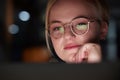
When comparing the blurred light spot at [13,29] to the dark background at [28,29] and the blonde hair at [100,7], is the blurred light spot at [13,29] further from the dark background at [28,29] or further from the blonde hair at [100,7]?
the blonde hair at [100,7]

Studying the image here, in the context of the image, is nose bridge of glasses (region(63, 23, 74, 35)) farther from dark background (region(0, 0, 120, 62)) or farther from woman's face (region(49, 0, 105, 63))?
dark background (region(0, 0, 120, 62))

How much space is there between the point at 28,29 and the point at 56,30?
178 mm

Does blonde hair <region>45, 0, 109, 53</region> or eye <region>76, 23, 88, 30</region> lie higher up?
blonde hair <region>45, 0, 109, 53</region>

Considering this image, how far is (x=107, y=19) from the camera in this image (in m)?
0.97

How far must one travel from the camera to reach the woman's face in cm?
92

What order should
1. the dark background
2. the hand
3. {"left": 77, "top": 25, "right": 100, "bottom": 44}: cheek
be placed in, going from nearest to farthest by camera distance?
the hand
{"left": 77, "top": 25, "right": 100, "bottom": 44}: cheek
the dark background

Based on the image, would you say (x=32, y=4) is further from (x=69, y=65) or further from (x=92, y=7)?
(x=69, y=65)

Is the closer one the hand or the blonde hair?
the hand

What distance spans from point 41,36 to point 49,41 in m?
0.09

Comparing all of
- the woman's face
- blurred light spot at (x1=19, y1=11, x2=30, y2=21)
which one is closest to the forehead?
the woman's face

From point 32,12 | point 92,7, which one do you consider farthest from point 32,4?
point 92,7

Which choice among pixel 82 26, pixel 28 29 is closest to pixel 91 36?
pixel 82 26

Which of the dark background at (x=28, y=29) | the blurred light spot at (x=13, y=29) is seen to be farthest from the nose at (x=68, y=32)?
the blurred light spot at (x=13, y=29)

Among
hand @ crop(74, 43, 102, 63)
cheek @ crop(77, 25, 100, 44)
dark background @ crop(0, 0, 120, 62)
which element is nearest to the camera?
hand @ crop(74, 43, 102, 63)
